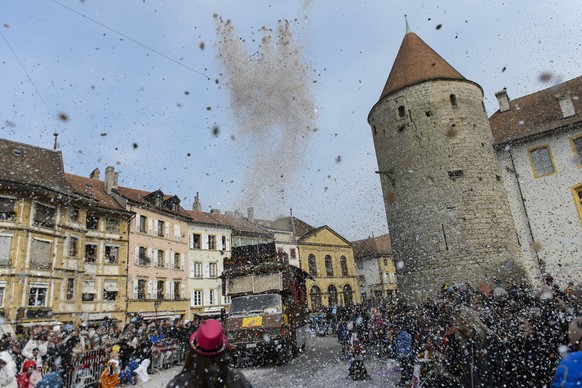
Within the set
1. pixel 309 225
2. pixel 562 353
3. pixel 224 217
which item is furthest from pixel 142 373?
pixel 309 225

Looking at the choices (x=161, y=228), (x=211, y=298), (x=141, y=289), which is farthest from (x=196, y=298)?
(x=161, y=228)

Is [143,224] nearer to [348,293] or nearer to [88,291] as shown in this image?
[88,291]

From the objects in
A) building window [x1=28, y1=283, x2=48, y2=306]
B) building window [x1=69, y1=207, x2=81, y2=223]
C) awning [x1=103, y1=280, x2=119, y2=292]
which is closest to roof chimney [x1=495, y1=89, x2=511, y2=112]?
awning [x1=103, y1=280, x2=119, y2=292]

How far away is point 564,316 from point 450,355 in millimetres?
2804

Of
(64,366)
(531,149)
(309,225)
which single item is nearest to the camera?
(64,366)

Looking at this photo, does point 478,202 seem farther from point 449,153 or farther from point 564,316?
point 564,316

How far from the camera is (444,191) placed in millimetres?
20656

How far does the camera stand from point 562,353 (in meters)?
5.40

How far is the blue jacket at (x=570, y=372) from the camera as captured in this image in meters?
2.72

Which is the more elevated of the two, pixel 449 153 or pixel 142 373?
pixel 449 153

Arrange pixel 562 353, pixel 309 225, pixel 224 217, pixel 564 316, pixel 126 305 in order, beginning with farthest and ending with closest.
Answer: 1. pixel 309 225
2. pixel 224 217
3. pixel 126 305
4. pixel 564 316
5. pixel 562 353

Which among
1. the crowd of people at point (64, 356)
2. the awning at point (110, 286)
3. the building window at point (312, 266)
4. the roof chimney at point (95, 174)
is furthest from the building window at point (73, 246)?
the building window at point (312, 266)

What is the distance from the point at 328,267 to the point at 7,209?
32.4 meters

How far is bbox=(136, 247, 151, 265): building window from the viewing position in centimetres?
2992
